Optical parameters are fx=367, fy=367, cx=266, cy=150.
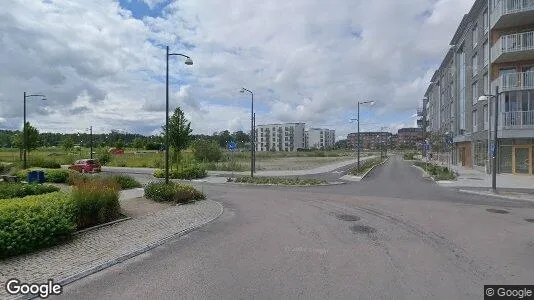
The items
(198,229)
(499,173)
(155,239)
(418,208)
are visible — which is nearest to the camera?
(155,239)

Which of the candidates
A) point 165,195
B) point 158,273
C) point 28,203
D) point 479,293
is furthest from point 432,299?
point 165,195

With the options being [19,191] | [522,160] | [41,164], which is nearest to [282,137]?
[41,164]

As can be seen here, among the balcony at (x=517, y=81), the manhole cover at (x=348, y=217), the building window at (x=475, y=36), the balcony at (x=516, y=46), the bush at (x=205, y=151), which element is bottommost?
the manhole cover at (x=348, y=217)

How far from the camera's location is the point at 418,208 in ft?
44.9

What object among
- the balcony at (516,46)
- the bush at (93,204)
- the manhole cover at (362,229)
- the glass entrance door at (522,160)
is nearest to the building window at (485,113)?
the glass entrance door at (522,160)

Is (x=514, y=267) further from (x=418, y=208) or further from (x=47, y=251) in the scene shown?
(x=47, y=251)

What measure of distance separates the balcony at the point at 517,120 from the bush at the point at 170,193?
2459 cm

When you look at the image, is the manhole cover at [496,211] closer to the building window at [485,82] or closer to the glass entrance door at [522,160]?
the glass entrance door at [522,160]

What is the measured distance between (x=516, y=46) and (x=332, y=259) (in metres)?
28.4

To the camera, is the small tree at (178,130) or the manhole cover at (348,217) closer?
the manhole cover at (348,217)

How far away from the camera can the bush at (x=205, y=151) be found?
4434 cm

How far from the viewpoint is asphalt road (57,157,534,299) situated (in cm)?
554

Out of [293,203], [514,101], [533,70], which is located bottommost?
[293,203]

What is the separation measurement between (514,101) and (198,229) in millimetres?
27839
